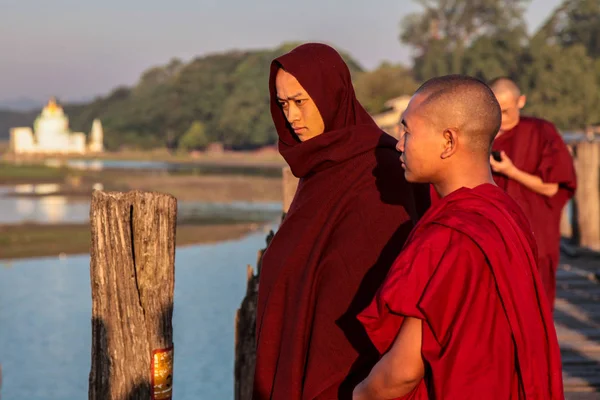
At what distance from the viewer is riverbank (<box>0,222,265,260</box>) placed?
1927 centimetres

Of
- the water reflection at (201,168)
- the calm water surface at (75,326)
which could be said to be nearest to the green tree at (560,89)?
the water reflection at (201,168)

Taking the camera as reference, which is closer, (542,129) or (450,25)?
(542,129)

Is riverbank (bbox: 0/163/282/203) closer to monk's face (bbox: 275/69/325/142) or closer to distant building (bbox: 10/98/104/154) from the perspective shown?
monk's face (bbox: 275/69/325/142)

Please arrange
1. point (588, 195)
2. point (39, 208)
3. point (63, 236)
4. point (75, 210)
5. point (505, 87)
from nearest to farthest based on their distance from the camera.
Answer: point (505, 87) → point (588, 195) → point (63, 236) → point (75, 210) → point (39, 208)

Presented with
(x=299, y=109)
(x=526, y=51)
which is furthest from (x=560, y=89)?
(x=299, y=109)

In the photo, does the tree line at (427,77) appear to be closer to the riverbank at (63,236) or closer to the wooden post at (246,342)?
the riverbank at (63,236)

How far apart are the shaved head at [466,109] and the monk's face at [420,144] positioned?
0.7 inches

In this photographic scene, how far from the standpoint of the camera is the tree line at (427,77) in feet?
170

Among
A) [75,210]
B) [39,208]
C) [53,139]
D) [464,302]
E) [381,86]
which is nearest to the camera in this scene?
[464,302]

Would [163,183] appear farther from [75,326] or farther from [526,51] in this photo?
[75,326]

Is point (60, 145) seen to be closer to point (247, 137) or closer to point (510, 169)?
point (247, 137)

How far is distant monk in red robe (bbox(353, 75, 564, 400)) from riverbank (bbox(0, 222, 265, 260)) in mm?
16822

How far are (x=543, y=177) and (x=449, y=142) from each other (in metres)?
3.43

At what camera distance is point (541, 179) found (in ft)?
18.7
